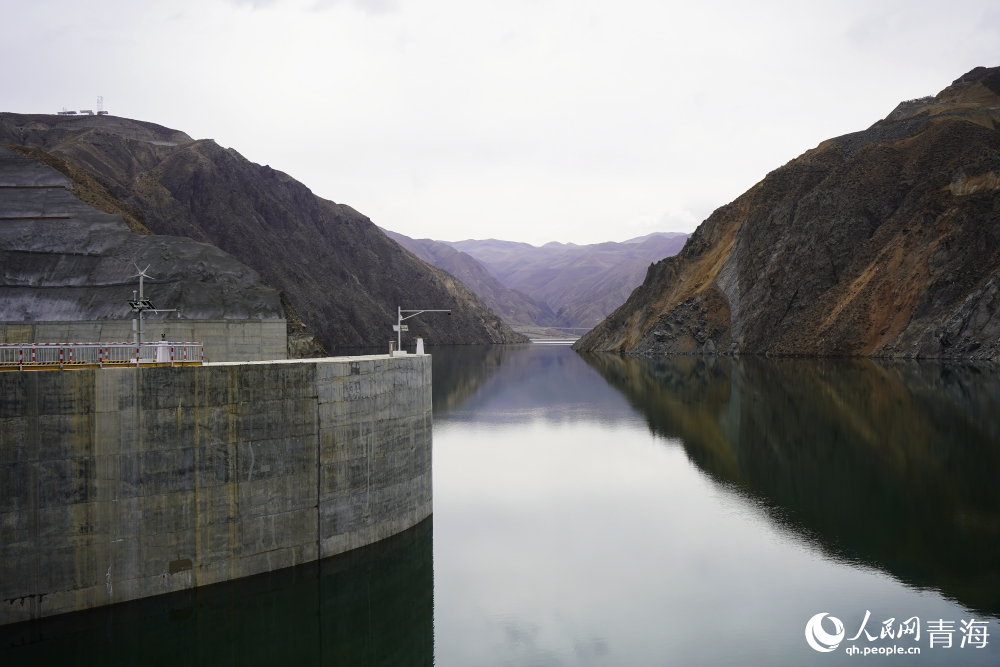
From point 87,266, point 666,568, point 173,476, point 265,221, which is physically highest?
A: point 265,221

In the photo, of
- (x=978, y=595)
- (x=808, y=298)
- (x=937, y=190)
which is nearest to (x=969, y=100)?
(x=937, y=190)

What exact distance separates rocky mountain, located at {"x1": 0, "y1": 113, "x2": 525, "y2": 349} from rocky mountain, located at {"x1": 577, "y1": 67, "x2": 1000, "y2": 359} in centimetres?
5613

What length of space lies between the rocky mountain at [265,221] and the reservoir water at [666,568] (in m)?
91.3

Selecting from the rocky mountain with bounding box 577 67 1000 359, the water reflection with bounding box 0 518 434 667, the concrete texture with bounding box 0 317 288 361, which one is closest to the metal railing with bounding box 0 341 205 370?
the water reflection with bounding box 0 518 434 667

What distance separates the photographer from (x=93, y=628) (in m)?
15.0

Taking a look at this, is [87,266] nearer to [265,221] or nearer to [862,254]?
[862,254]

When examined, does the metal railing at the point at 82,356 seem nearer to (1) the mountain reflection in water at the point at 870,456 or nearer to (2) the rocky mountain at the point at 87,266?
(1) the mountain reflection in water at the point at 870,456

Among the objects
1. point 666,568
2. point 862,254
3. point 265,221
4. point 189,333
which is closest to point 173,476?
point 666,568

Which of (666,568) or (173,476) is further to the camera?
(666,568)

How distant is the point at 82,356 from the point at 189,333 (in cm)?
3033

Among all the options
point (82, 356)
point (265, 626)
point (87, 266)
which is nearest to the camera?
point (265, 626)

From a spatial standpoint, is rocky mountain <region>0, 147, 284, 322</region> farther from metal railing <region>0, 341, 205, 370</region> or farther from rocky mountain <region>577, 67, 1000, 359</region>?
rocky mountain <region>577, 67, 1000, 359</region>

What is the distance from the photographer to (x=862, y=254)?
9831 cm

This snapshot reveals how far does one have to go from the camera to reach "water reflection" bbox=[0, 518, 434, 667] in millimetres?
14820
